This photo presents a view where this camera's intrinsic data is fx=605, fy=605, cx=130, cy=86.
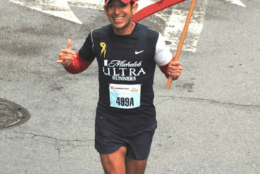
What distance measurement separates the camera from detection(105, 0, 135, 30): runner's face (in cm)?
523

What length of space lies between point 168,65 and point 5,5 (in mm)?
7330

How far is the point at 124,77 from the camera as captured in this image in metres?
5.43

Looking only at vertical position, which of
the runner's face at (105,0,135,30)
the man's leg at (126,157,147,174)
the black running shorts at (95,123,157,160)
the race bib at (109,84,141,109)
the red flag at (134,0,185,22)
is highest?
the runner's face at (105,0,135,30)

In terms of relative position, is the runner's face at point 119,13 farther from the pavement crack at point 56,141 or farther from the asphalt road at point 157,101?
the pavement crack at point 56,141

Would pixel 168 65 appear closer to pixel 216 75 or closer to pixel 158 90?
pixel 158 90

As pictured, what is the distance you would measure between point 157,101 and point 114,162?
3.38 metres

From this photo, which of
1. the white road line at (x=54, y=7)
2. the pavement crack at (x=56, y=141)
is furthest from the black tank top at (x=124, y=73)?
the white road line at (x=54, y=7)

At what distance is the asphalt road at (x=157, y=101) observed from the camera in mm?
7254

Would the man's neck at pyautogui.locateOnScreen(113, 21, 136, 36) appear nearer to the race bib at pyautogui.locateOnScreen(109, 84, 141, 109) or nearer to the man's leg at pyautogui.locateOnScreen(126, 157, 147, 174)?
the race bib at pyautogui.locateOnScreen(109, 84, 141, 109)

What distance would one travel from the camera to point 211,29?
11484 mm

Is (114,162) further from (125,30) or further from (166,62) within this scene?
(125,30)

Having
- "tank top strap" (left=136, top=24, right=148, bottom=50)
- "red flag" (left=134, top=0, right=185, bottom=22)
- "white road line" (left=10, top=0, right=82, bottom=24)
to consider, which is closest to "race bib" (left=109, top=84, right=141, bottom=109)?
"tank top strap" (left=136, top=24, right=148, bottom=50)

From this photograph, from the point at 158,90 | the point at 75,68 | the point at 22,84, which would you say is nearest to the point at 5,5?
the point at 22,84

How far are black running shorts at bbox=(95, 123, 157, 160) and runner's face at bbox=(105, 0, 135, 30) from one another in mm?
998
